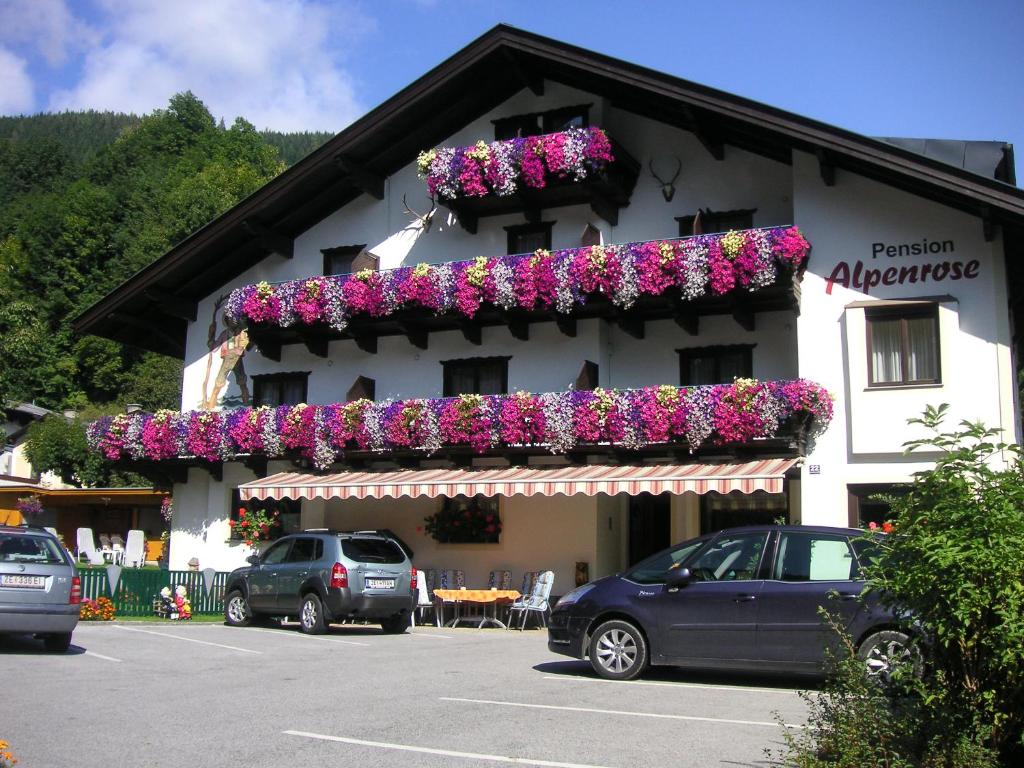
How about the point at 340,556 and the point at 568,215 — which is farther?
the point at 568,215

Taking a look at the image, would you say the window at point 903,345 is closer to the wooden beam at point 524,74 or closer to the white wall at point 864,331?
the white wall at point 864,331

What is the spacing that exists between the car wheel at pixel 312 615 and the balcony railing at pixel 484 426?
544 cm

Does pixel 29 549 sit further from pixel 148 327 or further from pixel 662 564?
pixel 148 327

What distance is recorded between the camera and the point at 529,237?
A: 25797 millimetres

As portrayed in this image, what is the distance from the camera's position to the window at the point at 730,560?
41.2 feet

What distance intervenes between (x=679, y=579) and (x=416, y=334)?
47.2 ft

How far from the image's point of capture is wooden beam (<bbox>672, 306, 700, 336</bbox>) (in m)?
23.0

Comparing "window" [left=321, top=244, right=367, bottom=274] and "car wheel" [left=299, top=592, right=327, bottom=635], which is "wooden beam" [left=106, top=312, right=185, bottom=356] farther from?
"car wheel" [left=299, top=592, right=327, bottom=635]

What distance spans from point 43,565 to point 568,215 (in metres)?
14.4

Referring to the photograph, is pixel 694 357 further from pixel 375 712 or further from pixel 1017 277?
pixel 375 712

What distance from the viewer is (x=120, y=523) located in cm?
5022

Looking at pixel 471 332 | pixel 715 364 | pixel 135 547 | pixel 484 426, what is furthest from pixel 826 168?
pixel 135 547

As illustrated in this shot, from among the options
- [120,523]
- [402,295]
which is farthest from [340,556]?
[120,523]

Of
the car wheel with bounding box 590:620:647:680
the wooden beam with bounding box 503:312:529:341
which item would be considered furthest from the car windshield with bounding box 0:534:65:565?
the wooden beam with bounding box 503:312:529:341
